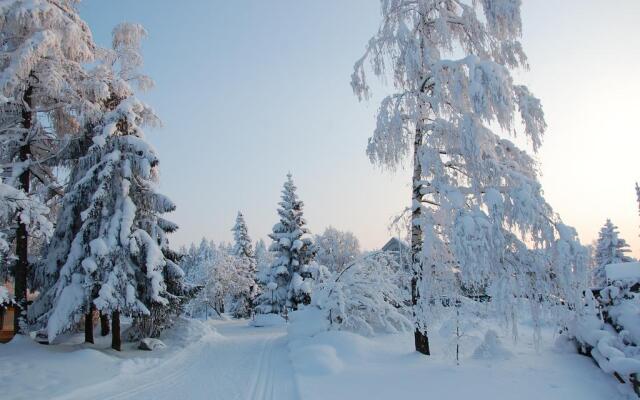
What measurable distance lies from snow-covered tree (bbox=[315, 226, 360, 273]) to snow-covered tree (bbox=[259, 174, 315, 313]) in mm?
30429

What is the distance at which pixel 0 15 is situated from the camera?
38.5 feet

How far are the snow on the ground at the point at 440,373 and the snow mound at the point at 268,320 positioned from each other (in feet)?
61.7

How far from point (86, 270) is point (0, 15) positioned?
7.71 metres

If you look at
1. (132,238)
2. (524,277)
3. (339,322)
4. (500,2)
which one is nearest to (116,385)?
(132,238)

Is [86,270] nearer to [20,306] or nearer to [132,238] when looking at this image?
[132,238]

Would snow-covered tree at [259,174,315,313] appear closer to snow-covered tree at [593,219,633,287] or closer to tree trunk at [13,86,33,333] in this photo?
tree trunk at [13,86,33,333]

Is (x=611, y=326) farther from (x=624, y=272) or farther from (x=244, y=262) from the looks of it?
(x=244, y=262)

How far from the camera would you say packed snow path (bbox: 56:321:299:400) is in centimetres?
932

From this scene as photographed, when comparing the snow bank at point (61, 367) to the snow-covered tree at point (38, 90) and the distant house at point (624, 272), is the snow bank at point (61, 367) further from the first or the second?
the distant house at point (624, 272)

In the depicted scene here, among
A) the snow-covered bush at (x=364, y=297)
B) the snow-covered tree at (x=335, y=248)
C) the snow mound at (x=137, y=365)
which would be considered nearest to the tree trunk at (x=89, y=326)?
the snow mound at (x=137, y=365)

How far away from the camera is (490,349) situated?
11.6m

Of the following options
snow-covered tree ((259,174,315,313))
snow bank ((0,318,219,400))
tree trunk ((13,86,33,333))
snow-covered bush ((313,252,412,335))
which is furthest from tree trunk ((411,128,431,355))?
snow-covered tree ((259,174,315,313))

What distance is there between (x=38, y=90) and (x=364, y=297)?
542 inches

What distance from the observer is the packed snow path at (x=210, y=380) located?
9320 millimetres
